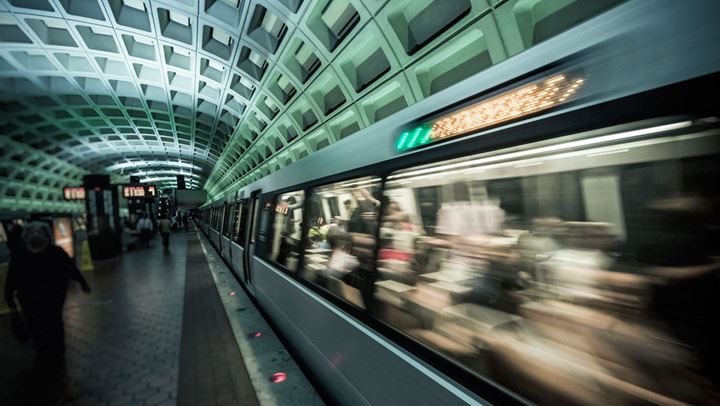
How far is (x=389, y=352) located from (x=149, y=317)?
550 cm

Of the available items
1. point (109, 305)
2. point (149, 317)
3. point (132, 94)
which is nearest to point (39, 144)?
point (132, 94)

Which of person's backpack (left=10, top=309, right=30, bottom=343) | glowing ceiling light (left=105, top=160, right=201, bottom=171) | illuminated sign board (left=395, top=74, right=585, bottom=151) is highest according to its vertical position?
glowing ceiling light (left=105, top=160, right=201, bottom=171)

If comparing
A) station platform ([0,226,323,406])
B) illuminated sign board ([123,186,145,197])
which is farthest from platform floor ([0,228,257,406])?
Answer: illuminated sign board ([123,186,145,197])

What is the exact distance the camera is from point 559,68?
1239 mm

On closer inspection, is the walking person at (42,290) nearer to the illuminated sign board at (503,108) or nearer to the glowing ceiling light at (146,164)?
the illuminated sign board at (503,108)

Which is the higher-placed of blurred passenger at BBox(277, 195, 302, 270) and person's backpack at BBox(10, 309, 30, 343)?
blurred passenger at BBox(277, 195, 302, 270)

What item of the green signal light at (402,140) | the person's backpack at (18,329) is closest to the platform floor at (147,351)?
the person's backpack at (18,329)

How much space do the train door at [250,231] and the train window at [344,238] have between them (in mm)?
2981

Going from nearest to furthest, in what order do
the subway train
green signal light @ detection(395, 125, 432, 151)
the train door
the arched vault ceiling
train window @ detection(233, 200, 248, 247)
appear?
the subway train < green signal light @ detection(395, 125, 432, 151) < the arched vault ceiling < the train door < train window @ detection(233, 200, 248, 247)

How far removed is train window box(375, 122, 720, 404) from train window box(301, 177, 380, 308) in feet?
1.96

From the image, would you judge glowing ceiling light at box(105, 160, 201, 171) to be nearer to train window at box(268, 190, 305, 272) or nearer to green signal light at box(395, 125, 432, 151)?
train window at box(268, 190, 305, 272)

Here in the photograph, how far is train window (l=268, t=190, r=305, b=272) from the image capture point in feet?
12.7

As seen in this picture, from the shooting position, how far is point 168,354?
3.92 m

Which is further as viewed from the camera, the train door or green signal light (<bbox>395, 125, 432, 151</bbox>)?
the train door
